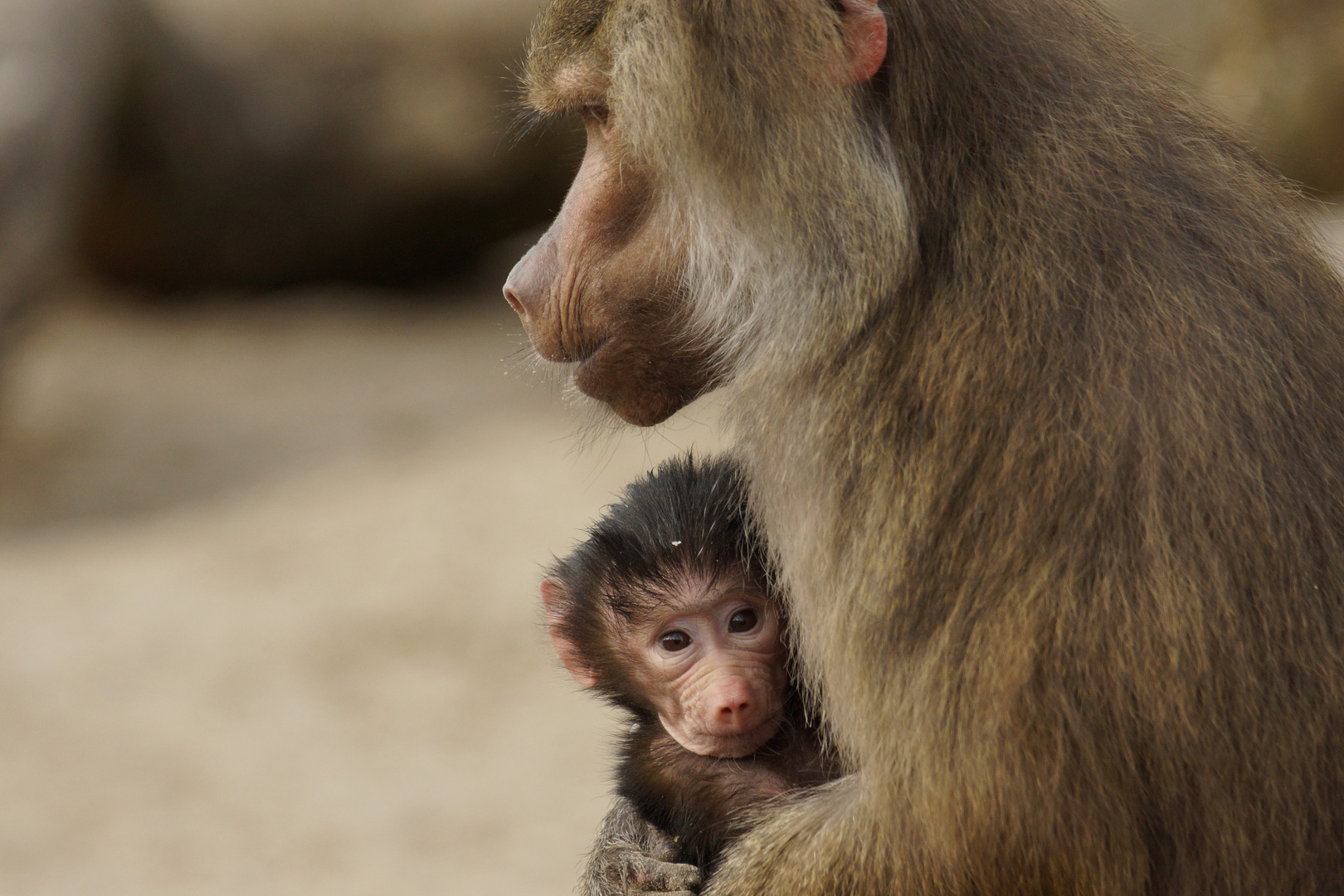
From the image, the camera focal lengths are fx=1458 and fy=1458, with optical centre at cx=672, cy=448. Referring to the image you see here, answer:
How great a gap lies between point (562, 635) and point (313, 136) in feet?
23.6

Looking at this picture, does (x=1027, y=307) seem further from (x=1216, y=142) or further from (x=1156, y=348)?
(x=1216, y=142)

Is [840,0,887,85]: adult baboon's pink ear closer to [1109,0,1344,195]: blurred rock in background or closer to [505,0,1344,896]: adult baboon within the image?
[505,0,1344,896]: adult baboon

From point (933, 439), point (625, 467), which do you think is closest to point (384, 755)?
point (625, 467)

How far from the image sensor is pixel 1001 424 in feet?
6.50

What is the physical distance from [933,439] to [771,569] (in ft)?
2.34

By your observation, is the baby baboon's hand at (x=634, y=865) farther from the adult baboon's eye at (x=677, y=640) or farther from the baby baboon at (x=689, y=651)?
the adult baboon's eye at (x=677, y=640)

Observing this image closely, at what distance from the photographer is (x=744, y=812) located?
2582 millimetres

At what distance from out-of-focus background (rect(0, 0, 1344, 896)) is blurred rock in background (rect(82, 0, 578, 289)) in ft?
0.07

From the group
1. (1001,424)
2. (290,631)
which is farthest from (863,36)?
(290,631)

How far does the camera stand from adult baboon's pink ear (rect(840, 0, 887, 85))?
2047 mm

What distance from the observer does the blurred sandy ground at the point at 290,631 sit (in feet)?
17.4

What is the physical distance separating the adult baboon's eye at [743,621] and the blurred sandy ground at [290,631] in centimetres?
101

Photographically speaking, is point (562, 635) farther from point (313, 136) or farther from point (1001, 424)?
point (313, 136)

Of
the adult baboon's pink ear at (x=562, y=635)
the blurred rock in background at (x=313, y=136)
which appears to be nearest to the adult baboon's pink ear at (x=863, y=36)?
the adult baboon's pink ear at (x=562, y=635)
